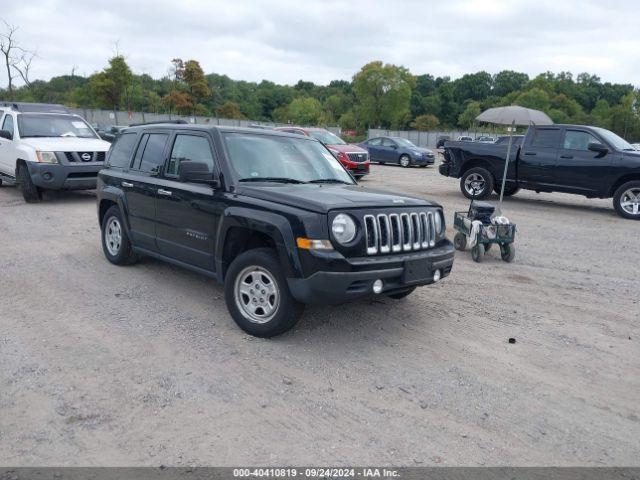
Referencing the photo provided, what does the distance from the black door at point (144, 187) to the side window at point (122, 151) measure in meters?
0.22

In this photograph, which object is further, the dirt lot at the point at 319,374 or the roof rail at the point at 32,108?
the roof rail at the point at 32,108

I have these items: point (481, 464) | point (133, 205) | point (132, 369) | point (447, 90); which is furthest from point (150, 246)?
point (447, 90)

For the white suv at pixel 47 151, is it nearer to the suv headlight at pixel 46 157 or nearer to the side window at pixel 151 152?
the suv headlight at pixel 46 157

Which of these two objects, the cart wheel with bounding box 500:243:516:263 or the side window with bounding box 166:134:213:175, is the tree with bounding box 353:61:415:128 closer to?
the cart wheel with bounding box 500:243:516:263

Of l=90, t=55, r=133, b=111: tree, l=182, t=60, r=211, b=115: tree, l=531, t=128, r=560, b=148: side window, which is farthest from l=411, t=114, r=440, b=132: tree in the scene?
l=531, t=128, r=560, b=148: side window

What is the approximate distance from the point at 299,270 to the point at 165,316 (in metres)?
1.71

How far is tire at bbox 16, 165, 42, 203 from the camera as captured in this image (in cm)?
1153

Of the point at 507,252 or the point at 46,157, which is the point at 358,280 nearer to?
the point at 507,252

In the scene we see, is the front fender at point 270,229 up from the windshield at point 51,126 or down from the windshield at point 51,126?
down

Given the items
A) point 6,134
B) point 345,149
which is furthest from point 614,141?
point 6,134

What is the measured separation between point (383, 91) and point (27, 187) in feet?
211

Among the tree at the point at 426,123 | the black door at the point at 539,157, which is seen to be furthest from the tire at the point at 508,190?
the tree at the point at 426,123

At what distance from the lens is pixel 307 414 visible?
3521mm

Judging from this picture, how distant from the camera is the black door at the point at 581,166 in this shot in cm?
1191
